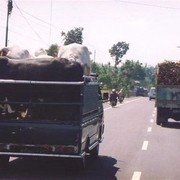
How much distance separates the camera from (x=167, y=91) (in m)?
21.0

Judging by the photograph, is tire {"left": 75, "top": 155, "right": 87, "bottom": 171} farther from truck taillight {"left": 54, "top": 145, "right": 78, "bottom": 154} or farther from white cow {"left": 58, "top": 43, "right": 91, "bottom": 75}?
white cow {"left": 58, "top": 43, "right": 91, "bottom": 75}

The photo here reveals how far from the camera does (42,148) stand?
824 cm

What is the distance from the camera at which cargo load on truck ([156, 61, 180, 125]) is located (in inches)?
823

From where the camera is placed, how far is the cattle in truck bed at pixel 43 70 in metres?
8.60

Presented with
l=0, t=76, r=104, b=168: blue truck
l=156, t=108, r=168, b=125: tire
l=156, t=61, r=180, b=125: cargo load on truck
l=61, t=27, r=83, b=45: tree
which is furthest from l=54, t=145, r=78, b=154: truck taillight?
l=61, t=27, r=83, b=45: tree

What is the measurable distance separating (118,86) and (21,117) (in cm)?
7792

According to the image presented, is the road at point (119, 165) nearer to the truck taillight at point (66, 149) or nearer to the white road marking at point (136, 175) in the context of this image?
the white road marking at point (136, 175)

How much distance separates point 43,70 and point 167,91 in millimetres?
13104

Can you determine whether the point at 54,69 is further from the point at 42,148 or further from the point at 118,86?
the point at 118,86

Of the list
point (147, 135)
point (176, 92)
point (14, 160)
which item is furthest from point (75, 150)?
point (176, 92)

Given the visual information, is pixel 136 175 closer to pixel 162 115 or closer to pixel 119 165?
pixel 119 165

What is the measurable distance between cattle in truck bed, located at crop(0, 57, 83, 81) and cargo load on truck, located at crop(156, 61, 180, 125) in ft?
42.0

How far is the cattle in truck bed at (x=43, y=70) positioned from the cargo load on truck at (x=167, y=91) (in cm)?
1279

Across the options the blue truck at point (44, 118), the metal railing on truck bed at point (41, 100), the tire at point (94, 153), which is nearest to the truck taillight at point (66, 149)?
the blue truck at point (44, 118)
